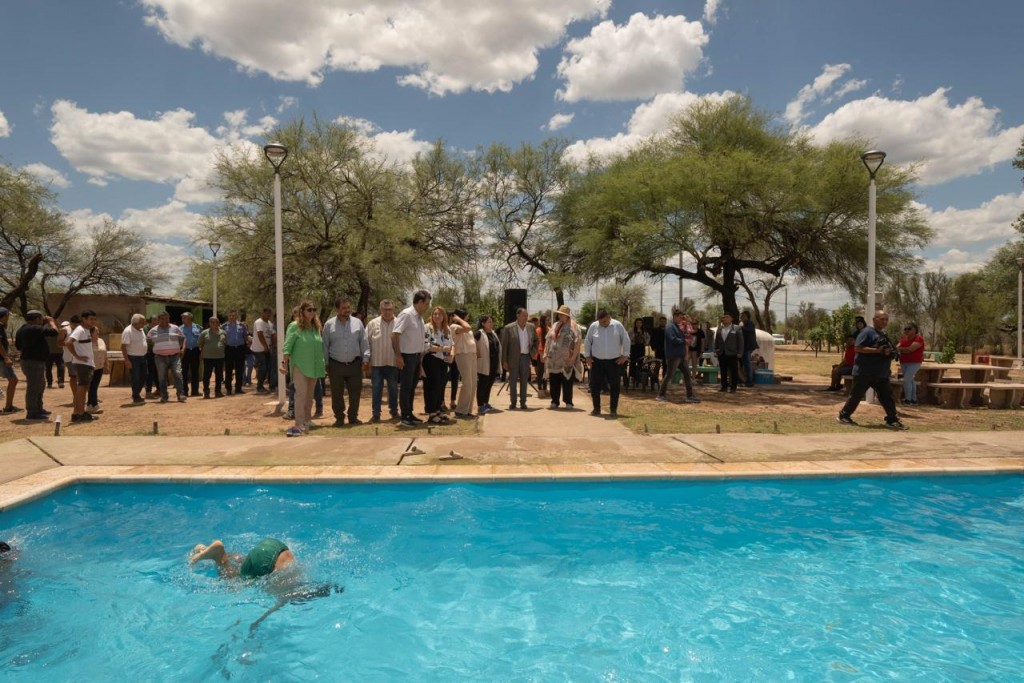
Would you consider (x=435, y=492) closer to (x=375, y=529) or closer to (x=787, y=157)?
(x=375, y=529)

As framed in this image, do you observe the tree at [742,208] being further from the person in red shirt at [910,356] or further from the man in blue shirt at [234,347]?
the man in blue shirt at [234,347]

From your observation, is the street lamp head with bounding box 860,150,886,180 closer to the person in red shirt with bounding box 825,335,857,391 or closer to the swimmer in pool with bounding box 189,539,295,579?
the person in red shirt with bounding box 825,335,857,391

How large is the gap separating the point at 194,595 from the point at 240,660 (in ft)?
3.08

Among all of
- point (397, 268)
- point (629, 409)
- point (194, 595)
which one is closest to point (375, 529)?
A: point (194, 595)

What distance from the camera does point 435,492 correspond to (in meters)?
5.60

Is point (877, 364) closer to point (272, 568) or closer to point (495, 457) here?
point (495, 457)

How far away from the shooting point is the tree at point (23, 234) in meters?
23.9

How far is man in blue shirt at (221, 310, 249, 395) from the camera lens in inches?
480

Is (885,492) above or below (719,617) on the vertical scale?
above

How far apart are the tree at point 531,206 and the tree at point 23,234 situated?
64.4ft

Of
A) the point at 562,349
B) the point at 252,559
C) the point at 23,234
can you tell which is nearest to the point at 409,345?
the point at 562,349

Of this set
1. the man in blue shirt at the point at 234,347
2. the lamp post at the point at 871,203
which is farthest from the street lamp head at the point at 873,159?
the man in blue shirt at the point at 234,347

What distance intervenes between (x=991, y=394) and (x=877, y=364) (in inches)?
184

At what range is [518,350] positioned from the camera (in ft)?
33.2
